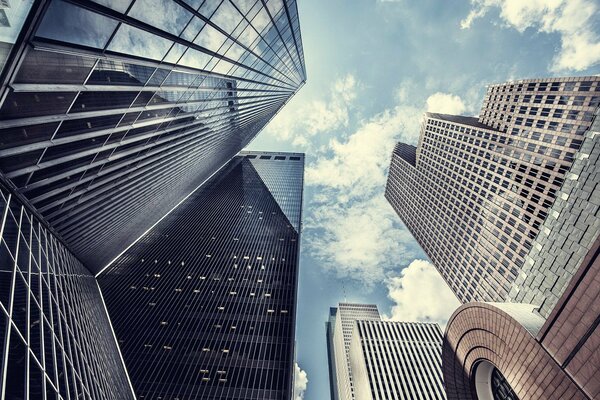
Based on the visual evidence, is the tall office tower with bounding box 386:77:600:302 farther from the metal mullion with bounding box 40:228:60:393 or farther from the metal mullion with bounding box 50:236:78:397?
the metal mullion with bounding box 40:228:60:393

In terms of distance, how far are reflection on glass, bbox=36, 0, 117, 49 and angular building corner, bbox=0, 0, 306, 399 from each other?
59mm

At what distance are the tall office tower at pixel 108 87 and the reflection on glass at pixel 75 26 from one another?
0.05 metres

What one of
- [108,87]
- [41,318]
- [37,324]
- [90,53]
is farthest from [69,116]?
[41,318]

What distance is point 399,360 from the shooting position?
353 ft

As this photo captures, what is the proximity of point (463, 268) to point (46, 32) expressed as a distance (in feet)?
297

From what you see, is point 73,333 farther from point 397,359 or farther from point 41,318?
point 397,359

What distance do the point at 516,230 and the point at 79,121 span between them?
78.7m

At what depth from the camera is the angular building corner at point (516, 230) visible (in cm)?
1742

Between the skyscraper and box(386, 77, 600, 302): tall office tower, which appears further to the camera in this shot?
the skyscraper

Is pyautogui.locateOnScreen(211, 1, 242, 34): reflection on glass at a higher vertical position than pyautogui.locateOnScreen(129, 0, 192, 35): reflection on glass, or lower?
higher

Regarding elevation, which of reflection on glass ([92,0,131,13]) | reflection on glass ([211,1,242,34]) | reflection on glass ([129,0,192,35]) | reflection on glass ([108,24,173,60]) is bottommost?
reflection on glass ([108,24,173,60])

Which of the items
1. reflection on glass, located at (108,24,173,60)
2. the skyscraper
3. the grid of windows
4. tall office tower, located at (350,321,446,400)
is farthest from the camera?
the skyscraper

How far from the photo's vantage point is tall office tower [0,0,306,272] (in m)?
11.2

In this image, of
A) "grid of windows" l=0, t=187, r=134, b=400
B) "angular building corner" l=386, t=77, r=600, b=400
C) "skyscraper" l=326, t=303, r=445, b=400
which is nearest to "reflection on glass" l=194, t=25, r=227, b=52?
"grid of windows" l=0, t=187, r=134, b=400
